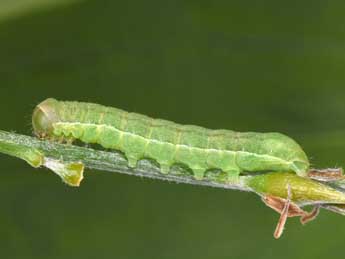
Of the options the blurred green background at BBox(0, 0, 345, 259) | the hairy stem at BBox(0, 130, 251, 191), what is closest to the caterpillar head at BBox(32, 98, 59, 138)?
the hairy stem at BBox(0, 130, 251, 191)

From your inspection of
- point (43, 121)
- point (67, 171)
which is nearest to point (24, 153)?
point (67, 171)

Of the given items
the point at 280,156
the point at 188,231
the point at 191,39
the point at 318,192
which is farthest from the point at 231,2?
the point at 318,192

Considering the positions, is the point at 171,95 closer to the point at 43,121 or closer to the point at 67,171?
the point at 43,121

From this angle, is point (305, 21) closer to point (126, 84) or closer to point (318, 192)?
point (126, 84)

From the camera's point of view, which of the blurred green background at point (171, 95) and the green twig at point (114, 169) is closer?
the green twig at point (114, 169)

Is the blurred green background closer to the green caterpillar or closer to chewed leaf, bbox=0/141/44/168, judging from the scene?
the green caterpillar

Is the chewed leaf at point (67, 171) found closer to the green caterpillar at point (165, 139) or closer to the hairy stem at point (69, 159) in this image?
the hairy stem at point (69, 159)

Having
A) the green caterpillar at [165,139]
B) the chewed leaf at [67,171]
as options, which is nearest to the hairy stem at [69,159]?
the chewed leaf at [67,171]
